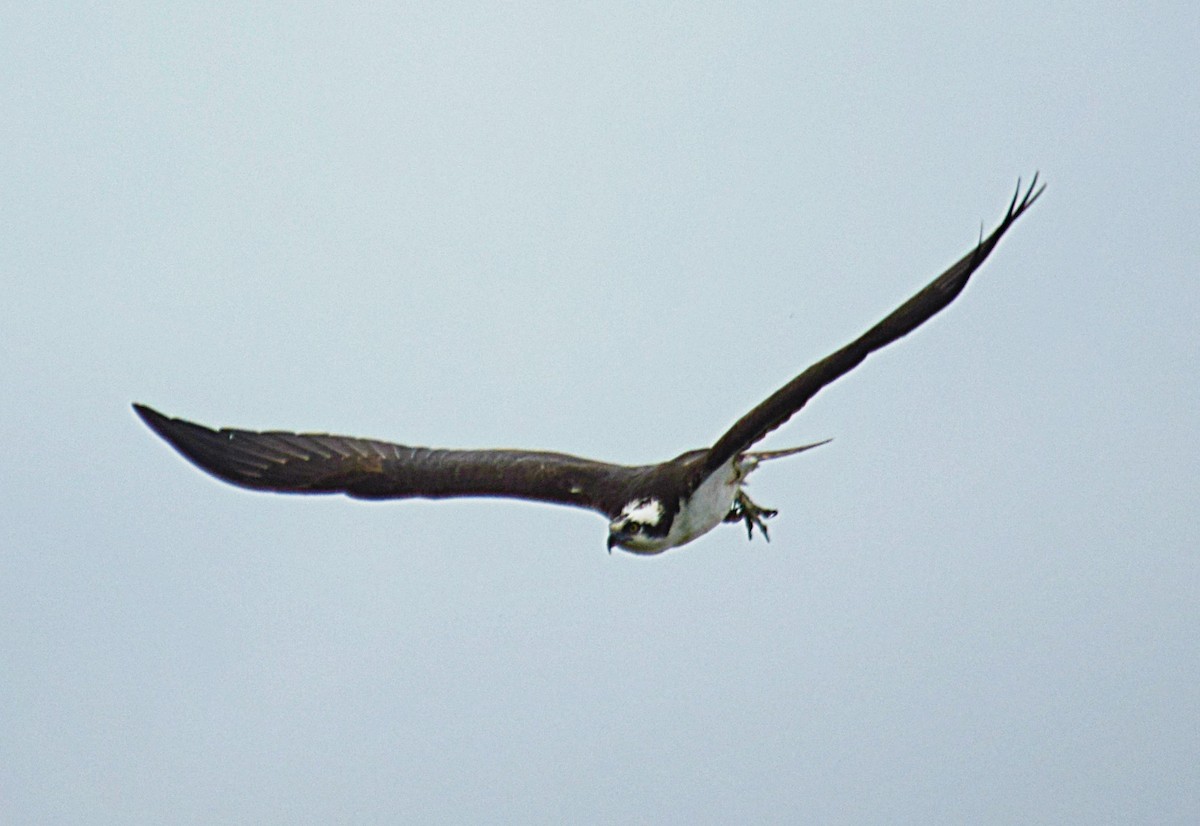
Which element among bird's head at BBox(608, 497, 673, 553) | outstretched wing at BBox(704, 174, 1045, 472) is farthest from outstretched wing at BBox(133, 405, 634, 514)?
outstretched wing at BBox(704, 174, 1045, 472)

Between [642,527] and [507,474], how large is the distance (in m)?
1.82

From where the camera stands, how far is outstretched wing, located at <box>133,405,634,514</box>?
50.4ft

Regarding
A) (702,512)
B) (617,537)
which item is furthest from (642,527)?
(702,512)

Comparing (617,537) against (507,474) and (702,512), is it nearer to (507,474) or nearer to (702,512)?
(702,512)

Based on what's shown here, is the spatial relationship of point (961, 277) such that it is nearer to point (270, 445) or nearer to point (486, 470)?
point (486, 470)

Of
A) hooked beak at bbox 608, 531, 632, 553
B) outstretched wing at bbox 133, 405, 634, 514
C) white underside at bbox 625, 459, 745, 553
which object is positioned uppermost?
outstretched wing at bbox 133, 405, 634, 514

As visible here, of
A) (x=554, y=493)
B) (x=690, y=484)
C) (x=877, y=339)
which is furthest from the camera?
(x=554, y=493)

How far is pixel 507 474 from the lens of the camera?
15516 millimetres

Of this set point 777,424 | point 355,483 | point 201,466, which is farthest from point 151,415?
point 777,424

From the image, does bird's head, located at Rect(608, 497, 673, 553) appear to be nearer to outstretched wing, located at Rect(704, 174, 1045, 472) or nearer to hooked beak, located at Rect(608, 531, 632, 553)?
hooked beak, located at Rect(608, 531, 632, 553)

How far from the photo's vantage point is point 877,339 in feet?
39.0

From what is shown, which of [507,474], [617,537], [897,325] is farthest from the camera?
[507,474]

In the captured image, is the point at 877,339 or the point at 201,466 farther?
the point at 201,466

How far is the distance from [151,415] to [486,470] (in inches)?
102
